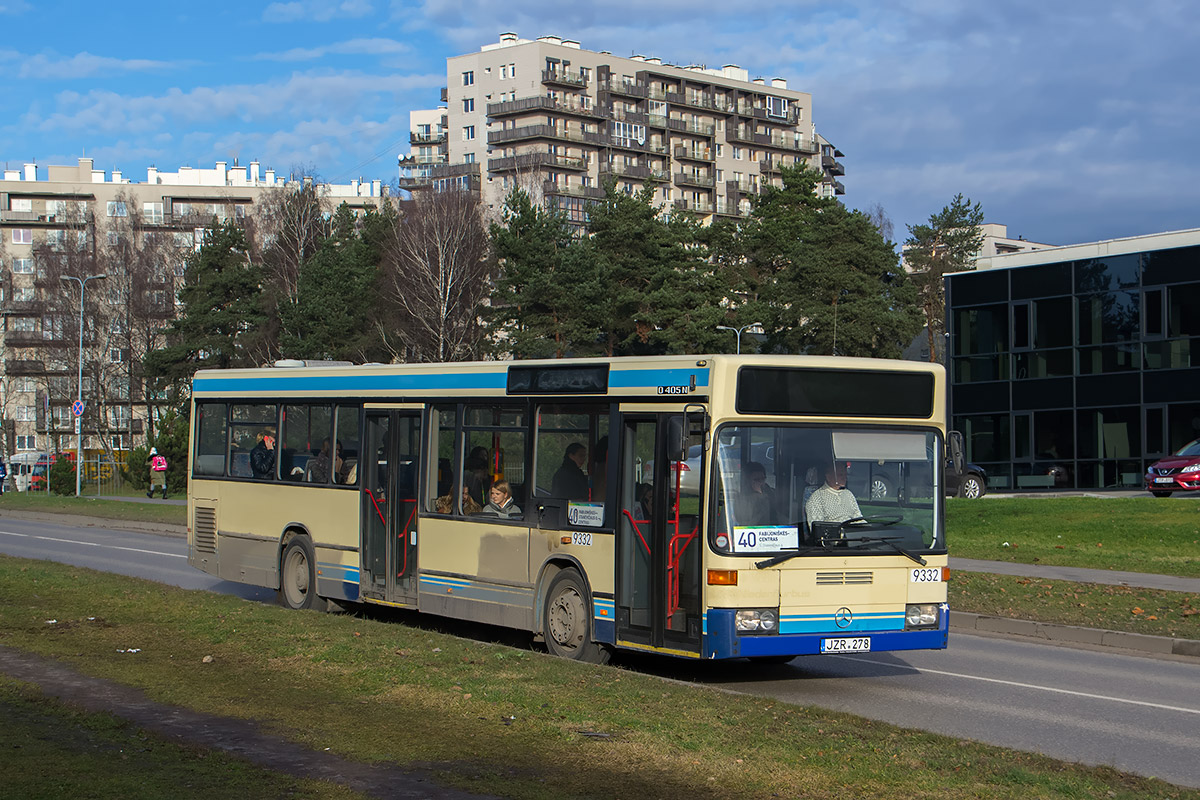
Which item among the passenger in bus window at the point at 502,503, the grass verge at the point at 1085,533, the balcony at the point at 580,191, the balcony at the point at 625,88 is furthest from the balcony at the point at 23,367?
the passenger in bus window at the point at 502,503

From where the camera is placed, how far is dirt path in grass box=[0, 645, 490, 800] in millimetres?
6996

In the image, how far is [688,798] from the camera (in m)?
6.85

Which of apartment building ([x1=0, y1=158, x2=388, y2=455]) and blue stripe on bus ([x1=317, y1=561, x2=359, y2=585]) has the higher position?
apartment building ([x1=0, y1=158, x2=388, y2=455])

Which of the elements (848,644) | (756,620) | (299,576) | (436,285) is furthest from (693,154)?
(756,620)

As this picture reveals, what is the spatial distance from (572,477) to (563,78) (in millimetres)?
108180

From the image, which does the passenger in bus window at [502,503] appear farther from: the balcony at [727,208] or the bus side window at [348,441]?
the balcony at [727,208]

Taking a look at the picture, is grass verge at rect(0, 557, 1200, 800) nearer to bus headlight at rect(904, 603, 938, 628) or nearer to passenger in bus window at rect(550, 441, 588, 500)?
passenger in bus window at rect(550, 441, 588, 500)

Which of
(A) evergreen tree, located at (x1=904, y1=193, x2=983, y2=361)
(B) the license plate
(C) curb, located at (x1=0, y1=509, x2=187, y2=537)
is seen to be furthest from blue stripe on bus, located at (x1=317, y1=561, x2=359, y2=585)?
(A) evergreen tree, located at (x1=904, y1=193, x2=983, y2=361)

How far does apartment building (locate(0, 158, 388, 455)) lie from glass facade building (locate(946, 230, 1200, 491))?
45.3 m

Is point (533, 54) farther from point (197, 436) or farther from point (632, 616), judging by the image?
point (632, 616)

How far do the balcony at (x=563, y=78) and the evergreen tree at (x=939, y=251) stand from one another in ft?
109

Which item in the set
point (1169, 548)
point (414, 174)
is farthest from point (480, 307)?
point (414, 174)

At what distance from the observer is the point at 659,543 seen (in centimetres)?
1158

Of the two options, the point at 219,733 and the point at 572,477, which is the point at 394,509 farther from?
the point at 219,733
